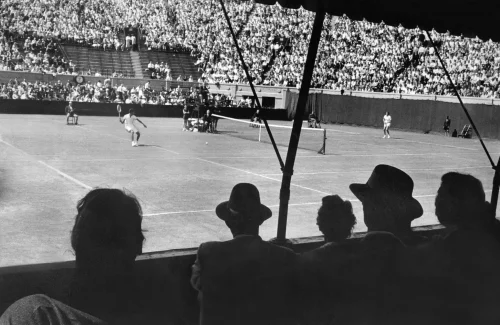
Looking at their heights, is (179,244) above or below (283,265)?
below

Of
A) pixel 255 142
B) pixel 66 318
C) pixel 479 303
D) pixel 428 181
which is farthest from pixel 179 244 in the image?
pixel 255 142

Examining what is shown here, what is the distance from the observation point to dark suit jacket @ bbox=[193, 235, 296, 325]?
269 cm

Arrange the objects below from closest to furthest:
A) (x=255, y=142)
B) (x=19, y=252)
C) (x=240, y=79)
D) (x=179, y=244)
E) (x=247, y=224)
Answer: (x=247, y=224) → (x=19, y=252) → (x=179, y=244) → (x=255, y=142) → (x=240, y=79)

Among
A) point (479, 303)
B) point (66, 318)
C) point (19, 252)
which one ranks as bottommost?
point (19, 252)

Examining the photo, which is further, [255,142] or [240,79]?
[240,79]

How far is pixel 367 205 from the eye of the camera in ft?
10.8

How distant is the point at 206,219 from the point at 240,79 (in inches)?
1532

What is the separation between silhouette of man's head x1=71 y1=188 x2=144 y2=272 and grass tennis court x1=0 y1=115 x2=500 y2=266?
21.3 ft

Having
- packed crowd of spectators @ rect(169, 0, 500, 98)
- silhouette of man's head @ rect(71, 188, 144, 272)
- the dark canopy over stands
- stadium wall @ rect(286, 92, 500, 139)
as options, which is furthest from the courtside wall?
silhouette of man's head @ rect(71, 188, 144, 272)

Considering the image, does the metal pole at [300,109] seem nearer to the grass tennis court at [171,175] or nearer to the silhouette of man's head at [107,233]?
the silhouette of man's head at [107,233]

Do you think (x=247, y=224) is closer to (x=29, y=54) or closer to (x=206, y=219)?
(x=206, y=219)

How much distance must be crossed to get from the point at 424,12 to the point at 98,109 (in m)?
40.1

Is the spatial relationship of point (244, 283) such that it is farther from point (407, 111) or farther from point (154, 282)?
point (407, 111)

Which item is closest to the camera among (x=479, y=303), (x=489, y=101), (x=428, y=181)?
(x=479, y=303)
